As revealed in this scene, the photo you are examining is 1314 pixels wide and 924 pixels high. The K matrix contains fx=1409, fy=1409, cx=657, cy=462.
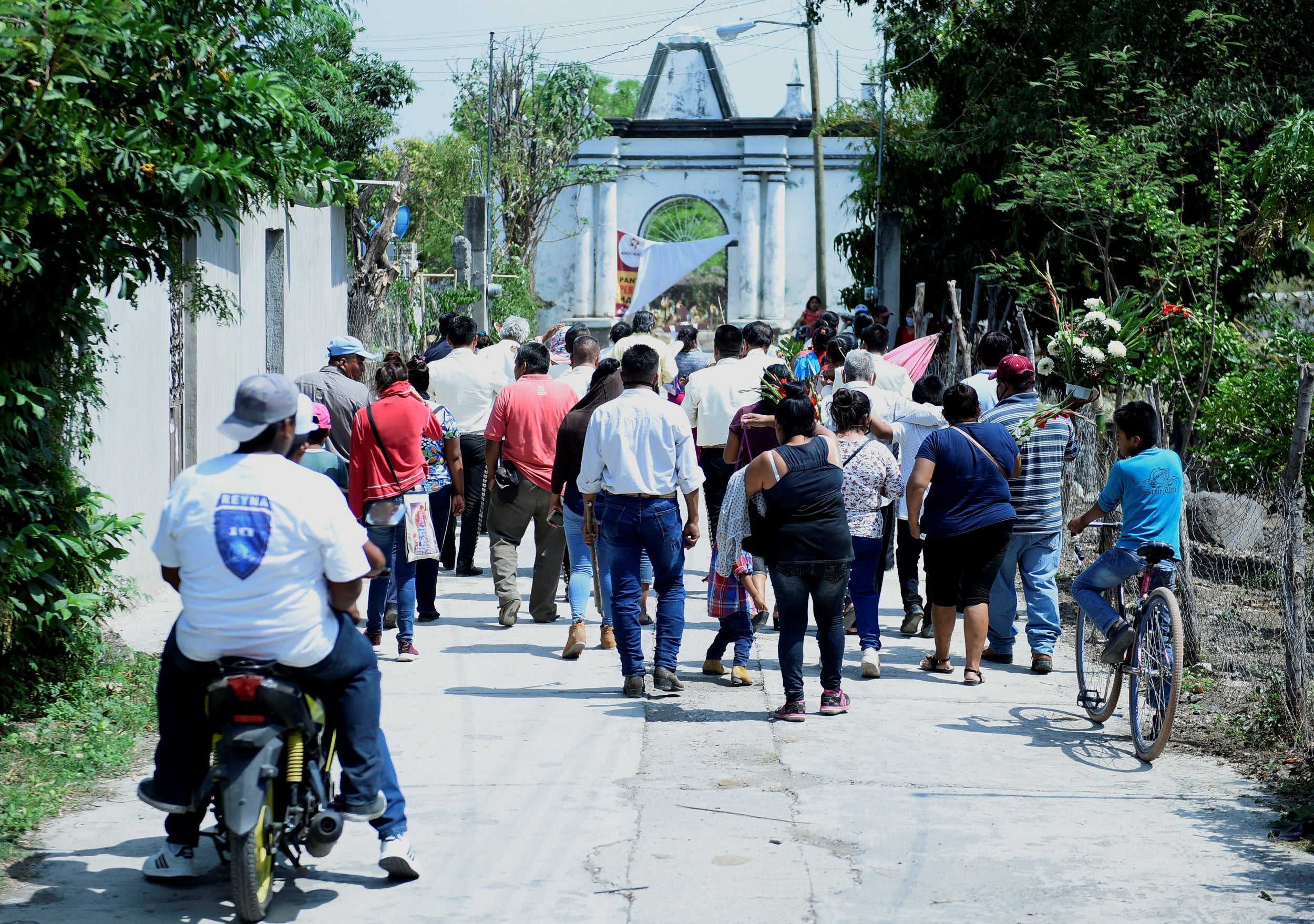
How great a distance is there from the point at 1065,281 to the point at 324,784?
1664 centimetres

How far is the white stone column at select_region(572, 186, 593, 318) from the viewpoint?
41.5m

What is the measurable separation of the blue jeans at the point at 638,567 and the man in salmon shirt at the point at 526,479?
198cm

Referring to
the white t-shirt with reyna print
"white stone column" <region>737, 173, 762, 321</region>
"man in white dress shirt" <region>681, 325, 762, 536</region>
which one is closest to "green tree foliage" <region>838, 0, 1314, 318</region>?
"man in white dress shirt" <region>681, 325, 762, 536</region>

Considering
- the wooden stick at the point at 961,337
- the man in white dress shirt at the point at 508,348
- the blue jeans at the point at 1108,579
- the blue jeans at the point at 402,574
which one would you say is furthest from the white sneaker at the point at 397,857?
the wooden stick at the point at 961,337

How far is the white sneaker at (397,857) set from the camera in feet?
15.7

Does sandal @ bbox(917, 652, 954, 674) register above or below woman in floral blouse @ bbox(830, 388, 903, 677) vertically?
below

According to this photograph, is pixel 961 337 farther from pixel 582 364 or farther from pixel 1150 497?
pixel 1150 497

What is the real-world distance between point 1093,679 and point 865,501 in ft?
5.31

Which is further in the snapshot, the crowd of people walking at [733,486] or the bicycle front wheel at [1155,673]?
the crowd of people walking at [733,486]

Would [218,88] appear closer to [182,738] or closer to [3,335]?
[3,335]

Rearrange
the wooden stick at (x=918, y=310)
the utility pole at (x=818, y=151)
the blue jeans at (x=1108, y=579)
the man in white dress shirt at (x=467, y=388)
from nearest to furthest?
the blue jeans at (x=1108, y=579), the man in white dress shirt at (x=467, y=388), the wooden stick at (x=918, y=310), the utility pole at (x=818, y=151)

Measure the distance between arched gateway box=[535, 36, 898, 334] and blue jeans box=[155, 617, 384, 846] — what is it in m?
36.9

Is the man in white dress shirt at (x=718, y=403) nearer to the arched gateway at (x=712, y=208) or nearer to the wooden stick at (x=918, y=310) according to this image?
the wooden stick at (x=918, y=310)

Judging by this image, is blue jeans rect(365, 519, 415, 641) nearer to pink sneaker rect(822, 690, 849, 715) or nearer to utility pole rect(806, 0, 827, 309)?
pink sneaker rect(822, 690, 849, 715)
